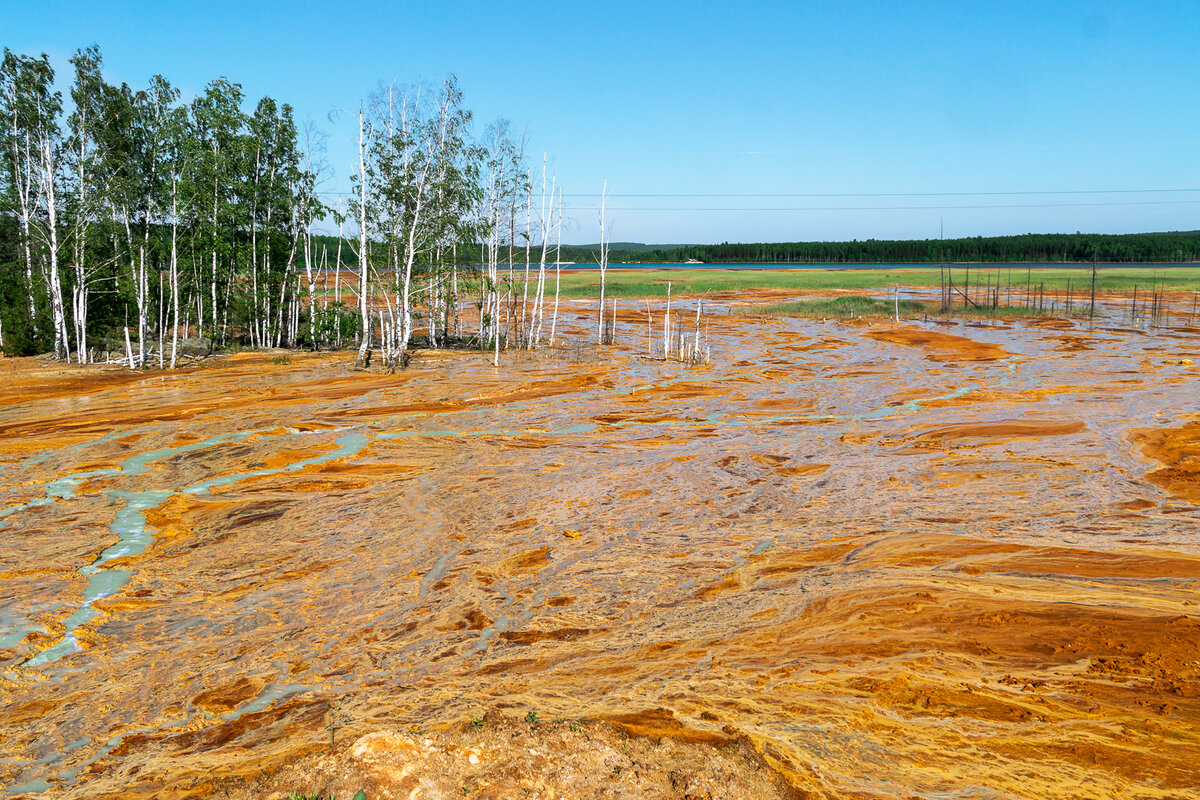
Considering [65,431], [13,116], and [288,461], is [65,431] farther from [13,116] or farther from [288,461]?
[13,116]

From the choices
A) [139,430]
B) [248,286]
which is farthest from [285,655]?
[248,286]

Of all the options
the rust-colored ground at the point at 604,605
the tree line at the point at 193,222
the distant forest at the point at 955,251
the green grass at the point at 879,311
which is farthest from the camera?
the distant forest at the point at 955,251

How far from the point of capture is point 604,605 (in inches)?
299

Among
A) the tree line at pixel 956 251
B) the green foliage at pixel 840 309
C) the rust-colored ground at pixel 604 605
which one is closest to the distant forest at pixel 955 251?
the tree line at pixel 956 251

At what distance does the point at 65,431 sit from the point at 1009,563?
1668cm

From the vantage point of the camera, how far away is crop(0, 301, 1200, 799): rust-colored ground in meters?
4.78

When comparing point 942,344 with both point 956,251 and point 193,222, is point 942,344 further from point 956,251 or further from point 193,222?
point 956,251

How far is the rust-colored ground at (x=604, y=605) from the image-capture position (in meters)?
4.78

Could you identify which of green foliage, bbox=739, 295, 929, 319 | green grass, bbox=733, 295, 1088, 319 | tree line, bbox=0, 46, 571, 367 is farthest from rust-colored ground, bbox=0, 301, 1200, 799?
green foliage, bbox=739, 295, 929, 319

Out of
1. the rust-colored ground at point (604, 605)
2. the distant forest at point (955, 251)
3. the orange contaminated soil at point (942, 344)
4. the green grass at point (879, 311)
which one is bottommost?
the rust-colored ground at point (604, 605)

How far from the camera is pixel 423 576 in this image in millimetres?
8391

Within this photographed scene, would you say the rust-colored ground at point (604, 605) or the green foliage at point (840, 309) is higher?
the green foliage at point (840, 309)

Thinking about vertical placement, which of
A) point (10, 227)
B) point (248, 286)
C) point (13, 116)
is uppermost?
point (13, 116)

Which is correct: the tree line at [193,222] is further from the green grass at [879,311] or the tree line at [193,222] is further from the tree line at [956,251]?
the tree line at [956,251]
